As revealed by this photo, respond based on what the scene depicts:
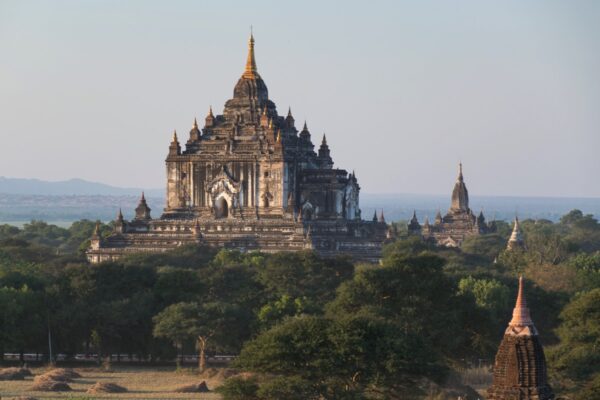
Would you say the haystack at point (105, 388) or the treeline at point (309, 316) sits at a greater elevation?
the treeline at point (309, 316)

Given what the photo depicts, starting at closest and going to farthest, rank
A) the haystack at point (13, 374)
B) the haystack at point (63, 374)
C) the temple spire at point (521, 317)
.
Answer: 1. the temple spire at point (521, 317)
2. the haystack at point (63, 374)
3. the haystack at point (13, 374)

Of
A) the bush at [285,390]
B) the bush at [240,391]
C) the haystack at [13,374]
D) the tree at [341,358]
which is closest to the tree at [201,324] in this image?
the haystack at [13,374]

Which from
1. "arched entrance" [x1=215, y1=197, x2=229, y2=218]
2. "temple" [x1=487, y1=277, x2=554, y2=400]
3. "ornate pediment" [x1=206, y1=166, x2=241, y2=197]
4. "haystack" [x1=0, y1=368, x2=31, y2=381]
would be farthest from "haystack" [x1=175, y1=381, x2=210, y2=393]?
"arched entrance" [x1=215, y1=197, x2=229, y2=218]

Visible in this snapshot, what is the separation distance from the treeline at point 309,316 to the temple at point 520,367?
10.5 metres

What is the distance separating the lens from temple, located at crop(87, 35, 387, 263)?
9169cm

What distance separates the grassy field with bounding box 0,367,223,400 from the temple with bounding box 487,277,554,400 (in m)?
19.2

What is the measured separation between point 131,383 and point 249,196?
37287 mm

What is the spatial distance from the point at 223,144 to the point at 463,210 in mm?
36481

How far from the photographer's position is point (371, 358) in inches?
1810

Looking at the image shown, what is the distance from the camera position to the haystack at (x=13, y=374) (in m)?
57.9

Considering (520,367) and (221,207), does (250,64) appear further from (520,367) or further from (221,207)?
(520,367)

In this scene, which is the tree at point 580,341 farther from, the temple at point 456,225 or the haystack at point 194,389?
the temple at point 456,225

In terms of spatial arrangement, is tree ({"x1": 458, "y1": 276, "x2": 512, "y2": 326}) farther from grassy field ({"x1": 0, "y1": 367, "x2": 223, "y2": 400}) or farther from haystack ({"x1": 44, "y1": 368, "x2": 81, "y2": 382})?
haystack ({"x1": 44, "y1": 368, "x2": 81, "y2": 382})

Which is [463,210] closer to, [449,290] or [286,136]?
[286,136]
